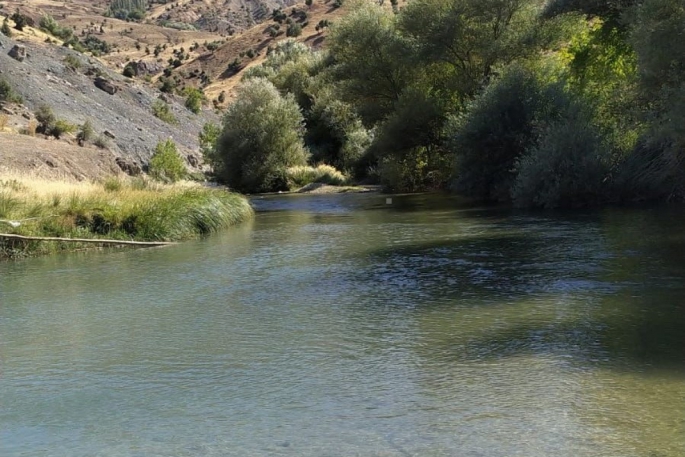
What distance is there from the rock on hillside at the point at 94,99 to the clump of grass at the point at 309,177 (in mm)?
8120

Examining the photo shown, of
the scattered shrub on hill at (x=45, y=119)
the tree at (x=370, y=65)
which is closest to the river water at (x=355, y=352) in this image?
the scattered shrub on hill at (x=45, y=119)

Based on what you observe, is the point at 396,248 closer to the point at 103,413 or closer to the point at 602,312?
the point at 602,312

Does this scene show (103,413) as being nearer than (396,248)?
Yes

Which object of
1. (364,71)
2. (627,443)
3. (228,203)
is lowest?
(627,443)

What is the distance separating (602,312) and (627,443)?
14.5 feet

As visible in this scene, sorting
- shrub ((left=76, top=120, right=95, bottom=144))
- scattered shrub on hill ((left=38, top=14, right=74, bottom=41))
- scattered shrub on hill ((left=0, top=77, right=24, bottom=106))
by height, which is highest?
scattered shrub on hill ((left=38, top=14, right=74, bottom=41))

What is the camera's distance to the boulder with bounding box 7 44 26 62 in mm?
46375

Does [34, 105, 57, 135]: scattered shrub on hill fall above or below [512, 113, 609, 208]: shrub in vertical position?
above

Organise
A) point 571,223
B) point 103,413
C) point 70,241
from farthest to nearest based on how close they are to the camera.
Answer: point 571,223 → point 70,241 → point 103,413

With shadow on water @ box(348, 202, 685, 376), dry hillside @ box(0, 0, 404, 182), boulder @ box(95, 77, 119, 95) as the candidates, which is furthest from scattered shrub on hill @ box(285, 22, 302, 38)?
shadow on water @ box(348, 202, 685, 376)

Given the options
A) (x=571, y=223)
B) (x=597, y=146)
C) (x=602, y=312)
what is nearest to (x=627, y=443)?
(x=602, y=312)

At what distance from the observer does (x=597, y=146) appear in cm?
2397

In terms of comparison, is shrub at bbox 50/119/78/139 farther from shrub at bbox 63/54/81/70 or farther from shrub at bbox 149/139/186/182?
shrub at bbox 63/54/81/70

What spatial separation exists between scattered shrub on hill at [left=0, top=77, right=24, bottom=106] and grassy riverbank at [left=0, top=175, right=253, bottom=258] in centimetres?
2010
